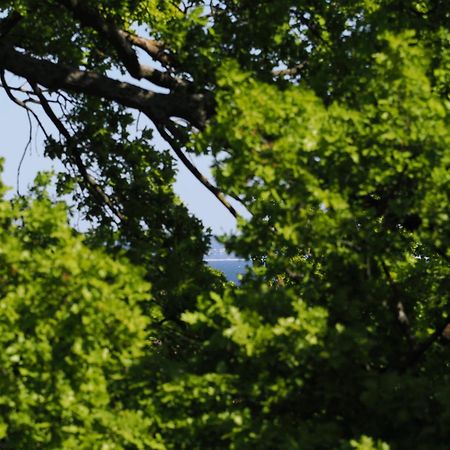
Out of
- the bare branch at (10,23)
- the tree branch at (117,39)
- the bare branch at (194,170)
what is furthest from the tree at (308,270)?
the bare branch at (10,23)

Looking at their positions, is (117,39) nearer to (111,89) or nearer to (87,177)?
(111,89)

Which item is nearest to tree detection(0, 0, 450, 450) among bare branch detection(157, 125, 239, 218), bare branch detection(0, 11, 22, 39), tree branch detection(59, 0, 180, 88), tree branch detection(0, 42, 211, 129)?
tree branch detection(0, 42, 211, 129)

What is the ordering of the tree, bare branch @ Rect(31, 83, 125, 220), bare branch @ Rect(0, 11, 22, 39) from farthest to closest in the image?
bare branch @ Rect(0, 11, 22, 39) < bare branch @ Rect(31, 83, 125, 220) < the tree

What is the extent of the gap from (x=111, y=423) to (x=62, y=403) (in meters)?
0.51

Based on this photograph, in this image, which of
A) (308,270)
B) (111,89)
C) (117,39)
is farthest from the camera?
(117,39)

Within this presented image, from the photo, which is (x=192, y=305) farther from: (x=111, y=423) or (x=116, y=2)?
(x=116, y=2)

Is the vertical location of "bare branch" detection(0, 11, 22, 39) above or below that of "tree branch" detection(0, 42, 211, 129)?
above

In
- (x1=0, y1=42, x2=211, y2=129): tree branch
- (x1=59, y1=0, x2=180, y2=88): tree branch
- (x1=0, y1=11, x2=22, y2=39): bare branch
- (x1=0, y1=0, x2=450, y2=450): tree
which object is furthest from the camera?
(x1=0, y1=11, x2=22, y2=39): bare branch

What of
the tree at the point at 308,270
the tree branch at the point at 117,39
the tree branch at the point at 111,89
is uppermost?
the tree branch at the point at 117,39

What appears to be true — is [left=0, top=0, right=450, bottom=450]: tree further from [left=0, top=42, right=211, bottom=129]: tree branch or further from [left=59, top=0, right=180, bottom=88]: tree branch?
[left=59, top=0, right=180, bottom=88]: tree branch

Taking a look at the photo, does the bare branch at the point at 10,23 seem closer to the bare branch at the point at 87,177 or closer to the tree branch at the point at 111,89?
the tree branch at the point at 111,89

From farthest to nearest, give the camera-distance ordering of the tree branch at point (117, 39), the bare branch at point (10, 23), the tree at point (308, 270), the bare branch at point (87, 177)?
the bare branch at point (10, 23) < the bare branch at point (87, 177) < the tree branch at point (117, 39) < the tree at point (308, 270)

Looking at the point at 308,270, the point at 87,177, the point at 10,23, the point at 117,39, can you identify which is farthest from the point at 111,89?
the point at 308,270

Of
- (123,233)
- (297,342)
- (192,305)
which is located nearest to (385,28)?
(297,342)
